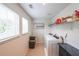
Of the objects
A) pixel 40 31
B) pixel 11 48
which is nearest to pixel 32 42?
pixel 40 31

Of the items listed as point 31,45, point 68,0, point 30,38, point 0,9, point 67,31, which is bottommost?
point 31,45

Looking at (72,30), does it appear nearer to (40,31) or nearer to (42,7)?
(42,7)

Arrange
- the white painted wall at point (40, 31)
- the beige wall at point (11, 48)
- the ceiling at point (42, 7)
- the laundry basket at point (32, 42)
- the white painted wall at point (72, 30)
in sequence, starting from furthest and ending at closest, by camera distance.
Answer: the laundry basket at point (32, 42)
the white painted wall at point (40, 31)
the ceiling at point (42, 7)
the white painted wall at point (72, 30)
the beige wall at point (11, 48)

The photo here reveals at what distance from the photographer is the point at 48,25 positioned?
3.75 meters

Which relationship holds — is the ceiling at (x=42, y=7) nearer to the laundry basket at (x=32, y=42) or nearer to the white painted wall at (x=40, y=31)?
the white painted wall at (x=40, y=31)

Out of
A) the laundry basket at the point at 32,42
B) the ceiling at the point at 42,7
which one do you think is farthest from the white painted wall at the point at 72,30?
the laundry basket at the point at 32,42

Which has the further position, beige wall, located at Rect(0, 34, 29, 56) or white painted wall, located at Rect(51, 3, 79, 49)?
white painted wall, located at Rect(51, 3, 79, 49)

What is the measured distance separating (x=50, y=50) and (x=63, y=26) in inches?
29.4

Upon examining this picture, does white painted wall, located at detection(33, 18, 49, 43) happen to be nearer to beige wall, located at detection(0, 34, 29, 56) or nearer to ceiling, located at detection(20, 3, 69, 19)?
ceiling, located at detection(20, 3, 69, 19)

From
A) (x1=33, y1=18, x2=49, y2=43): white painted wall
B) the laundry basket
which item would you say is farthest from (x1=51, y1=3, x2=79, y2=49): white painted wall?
the laundry basket

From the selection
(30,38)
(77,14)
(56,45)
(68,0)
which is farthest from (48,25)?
(68,0)

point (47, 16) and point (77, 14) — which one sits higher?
point (47, 16)

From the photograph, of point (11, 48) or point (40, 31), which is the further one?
point (40, 31)

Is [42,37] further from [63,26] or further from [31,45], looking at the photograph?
[63,26]
